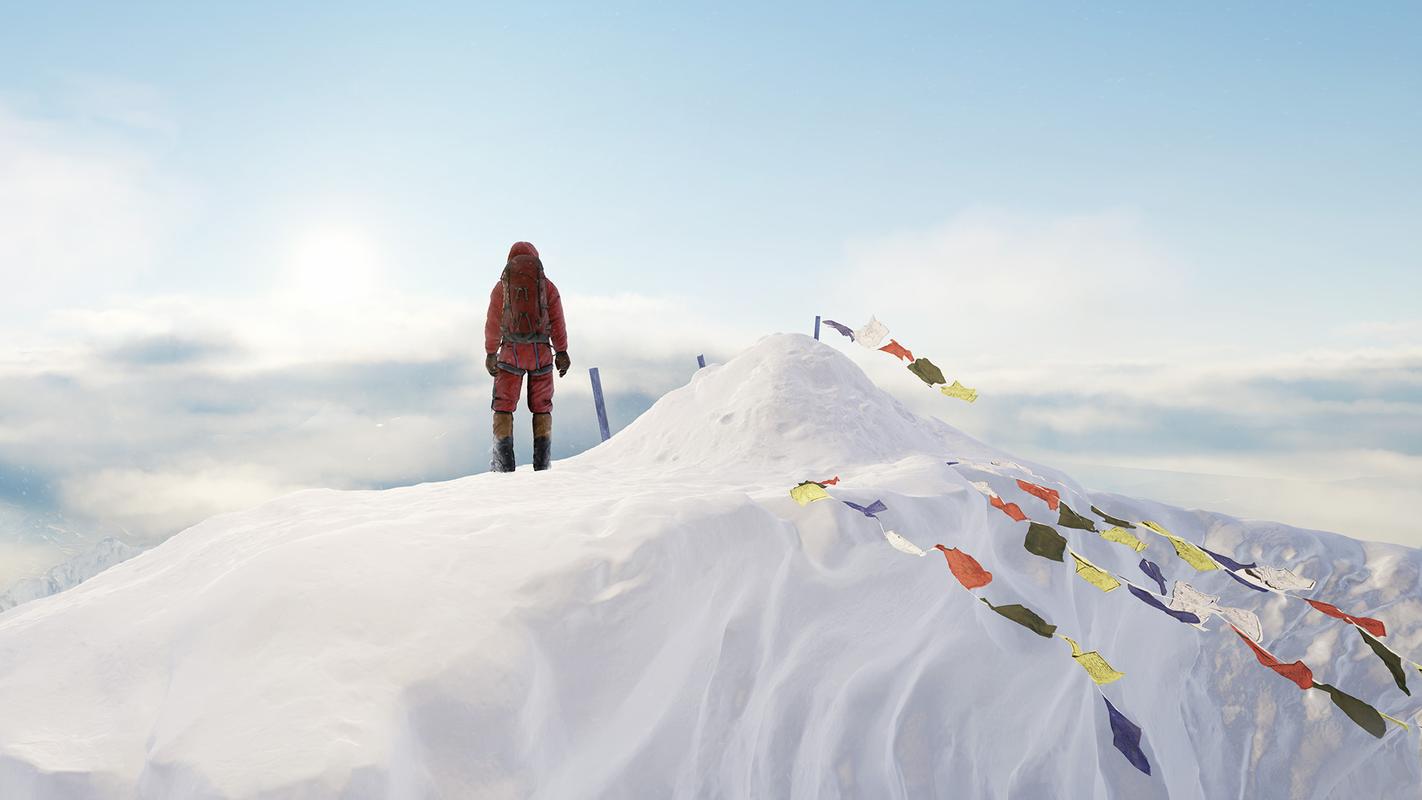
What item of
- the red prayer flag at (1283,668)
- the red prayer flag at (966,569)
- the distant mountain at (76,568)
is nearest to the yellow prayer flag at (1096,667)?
the red prayer flag at (966,569)

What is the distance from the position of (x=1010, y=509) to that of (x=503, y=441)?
4.45 m

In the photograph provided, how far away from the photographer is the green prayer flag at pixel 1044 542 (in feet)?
14.1

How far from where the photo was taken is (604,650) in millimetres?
2920

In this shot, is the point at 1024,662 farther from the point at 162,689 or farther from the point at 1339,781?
the point at 162,689

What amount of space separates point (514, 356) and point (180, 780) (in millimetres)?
5120

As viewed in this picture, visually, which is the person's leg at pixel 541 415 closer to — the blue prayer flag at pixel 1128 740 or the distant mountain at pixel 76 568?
the blue prayer flag at pixel 1128 740

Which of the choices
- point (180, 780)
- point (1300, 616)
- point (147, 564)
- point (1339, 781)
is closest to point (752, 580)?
point (180, 780)

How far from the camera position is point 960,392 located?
5199 millimetres

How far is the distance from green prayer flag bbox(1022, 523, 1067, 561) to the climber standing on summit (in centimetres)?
443

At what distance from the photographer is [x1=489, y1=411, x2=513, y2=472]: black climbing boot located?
7328 mm

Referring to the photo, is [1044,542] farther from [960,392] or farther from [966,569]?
[960,392]

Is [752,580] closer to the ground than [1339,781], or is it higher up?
higher up

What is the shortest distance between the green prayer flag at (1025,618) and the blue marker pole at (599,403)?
684 cm

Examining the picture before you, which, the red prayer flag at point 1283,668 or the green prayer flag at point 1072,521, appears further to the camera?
the green prayer flag at point 1072,521
